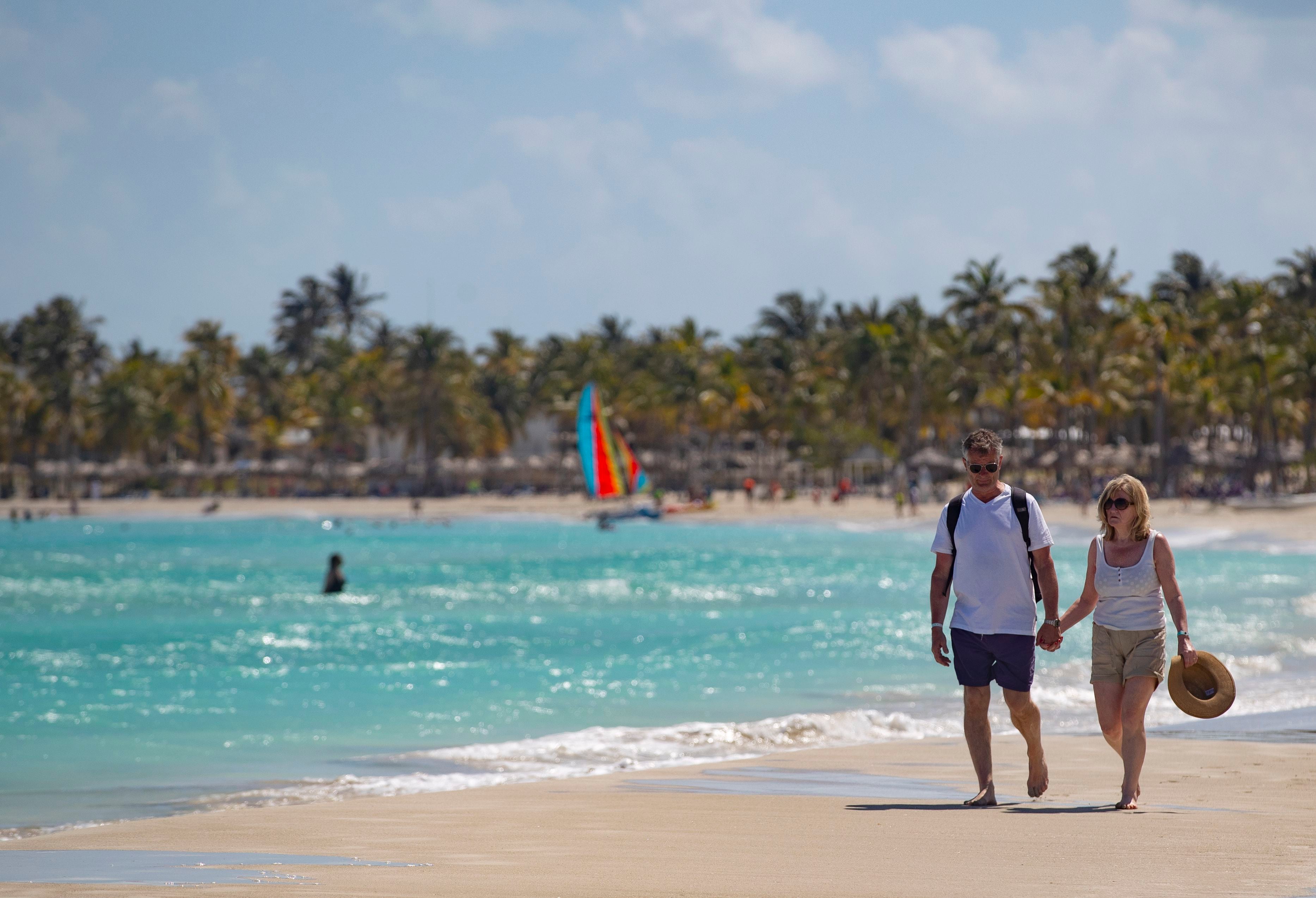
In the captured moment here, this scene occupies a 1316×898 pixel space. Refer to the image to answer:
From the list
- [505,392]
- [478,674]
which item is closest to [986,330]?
[505,392]

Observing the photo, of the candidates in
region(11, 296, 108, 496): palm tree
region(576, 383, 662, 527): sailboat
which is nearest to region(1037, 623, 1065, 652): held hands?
region(576, 383, 662, 527): sailboat

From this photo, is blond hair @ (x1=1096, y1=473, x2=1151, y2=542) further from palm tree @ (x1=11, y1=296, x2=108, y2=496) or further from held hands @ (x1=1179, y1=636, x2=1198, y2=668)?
palm tree @ (x1=11, y1=296, x2=108, y2=496)

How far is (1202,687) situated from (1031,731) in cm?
76

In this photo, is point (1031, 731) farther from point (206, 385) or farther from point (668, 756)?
point (206, 385)

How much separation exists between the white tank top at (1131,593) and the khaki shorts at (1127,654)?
0.03m

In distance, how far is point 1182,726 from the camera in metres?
9.52

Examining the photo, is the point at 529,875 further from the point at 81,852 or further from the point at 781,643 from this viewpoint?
the point at 781,643

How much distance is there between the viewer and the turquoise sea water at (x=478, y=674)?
368 inches

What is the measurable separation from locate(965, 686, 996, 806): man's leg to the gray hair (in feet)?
3.44

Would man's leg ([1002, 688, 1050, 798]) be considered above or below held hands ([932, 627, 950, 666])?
below

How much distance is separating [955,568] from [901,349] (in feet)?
241

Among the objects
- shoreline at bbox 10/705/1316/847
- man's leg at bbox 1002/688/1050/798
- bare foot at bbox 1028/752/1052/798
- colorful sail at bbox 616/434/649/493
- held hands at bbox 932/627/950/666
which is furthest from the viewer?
colorful sail at bbox 616/434/649/493

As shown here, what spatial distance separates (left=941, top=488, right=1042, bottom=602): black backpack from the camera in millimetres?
5941

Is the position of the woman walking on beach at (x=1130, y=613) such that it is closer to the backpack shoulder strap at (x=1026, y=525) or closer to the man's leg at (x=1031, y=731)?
the backpack shoulder strap at (x=1026, y=525)
